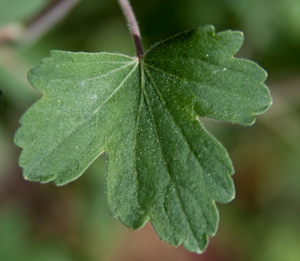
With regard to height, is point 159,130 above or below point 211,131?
above

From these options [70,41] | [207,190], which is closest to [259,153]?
[70,41]

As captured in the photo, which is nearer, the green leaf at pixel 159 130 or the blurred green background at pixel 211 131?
the green leaf at pixel 159 130

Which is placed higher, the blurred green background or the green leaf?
the green leaf

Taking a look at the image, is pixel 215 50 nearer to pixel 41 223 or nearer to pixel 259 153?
pixel 259 153

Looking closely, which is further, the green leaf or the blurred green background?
the blurred green background

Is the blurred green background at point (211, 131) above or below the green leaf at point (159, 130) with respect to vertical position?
below
